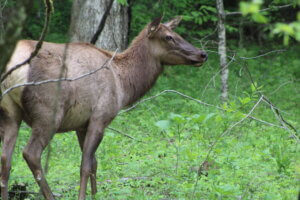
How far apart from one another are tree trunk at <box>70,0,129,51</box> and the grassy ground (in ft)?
5.38

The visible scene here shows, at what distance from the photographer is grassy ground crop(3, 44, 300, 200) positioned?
5.96 m

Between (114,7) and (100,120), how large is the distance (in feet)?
17.7

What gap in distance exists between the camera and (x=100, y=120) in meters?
6.30

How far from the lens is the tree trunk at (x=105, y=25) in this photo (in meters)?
11.1

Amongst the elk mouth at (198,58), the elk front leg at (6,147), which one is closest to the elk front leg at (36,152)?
the elk front leg at (6,147)

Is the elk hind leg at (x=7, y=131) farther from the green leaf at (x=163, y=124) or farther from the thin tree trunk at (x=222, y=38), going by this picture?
the thin tree trunk at (x=222, y=38)

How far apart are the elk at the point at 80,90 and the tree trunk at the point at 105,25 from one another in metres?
3.66

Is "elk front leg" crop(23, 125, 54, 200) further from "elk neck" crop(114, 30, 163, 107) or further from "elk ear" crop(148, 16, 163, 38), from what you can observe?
"elk ear" crop(148, 16, 163, 38)

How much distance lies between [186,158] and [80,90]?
7.19 feet

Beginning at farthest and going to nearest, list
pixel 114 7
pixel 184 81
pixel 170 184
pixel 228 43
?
pixel 228 43 → pixel 184 81 → pixel 114 7 → pixel 170 184

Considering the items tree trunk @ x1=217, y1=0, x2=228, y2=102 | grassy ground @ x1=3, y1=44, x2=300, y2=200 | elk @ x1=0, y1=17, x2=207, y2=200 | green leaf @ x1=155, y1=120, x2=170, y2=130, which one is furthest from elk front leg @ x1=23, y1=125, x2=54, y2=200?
tree trunk @ x1=217, y1=0, x2=228, y2=102

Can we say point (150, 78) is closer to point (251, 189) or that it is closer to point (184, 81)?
point (251, 189)

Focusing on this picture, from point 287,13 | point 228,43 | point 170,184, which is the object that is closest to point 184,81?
point 228,43

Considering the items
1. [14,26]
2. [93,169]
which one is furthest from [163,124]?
[93,169]
